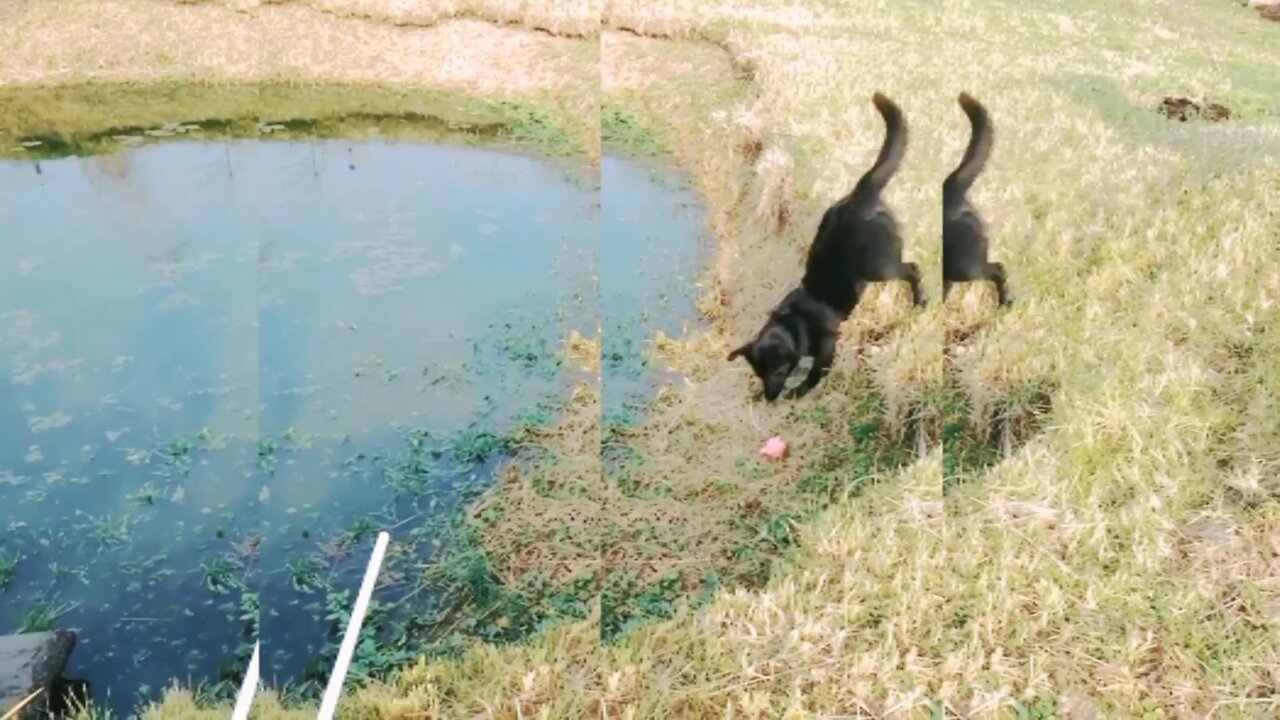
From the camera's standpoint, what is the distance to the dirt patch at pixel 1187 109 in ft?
7.38

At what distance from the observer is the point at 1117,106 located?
2238 millimetres

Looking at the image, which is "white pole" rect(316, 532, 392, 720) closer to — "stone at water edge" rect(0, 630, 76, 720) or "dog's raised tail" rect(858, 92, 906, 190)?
"stone at water edge" rect(0, 630, 76, 720)

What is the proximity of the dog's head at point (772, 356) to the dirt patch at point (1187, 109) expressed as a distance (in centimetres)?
91

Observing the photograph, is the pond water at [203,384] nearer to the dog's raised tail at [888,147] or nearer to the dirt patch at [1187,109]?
the dog's raised tail at [888,147]

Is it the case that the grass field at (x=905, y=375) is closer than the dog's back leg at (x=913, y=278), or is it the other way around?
the grass field at (x=905, y=375)

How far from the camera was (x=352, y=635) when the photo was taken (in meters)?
1.79

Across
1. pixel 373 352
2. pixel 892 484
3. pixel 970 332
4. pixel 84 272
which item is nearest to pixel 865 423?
pixel 892 484

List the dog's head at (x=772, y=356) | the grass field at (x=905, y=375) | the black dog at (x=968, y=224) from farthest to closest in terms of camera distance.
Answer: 1. the black dog at (x=968, y=224)
2. the dog's head at (x=772, y=356)
3. the grass field at (x=905, y=375)

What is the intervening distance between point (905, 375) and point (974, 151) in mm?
454

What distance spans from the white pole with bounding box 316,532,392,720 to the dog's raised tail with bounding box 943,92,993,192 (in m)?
1.25

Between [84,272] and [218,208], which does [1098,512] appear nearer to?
[218,208]

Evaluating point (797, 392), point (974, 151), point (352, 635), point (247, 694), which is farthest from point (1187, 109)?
point (247, 694)

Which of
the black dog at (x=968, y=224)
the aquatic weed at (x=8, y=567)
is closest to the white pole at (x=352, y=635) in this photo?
the aquatic weed at (x=8, y=567)

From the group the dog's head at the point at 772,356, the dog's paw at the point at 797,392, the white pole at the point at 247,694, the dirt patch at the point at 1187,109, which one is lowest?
the white pole at the point at 247,694
